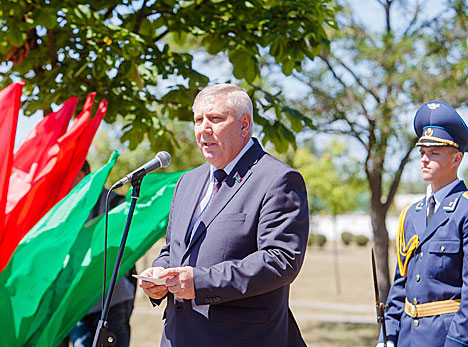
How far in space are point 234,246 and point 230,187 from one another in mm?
265

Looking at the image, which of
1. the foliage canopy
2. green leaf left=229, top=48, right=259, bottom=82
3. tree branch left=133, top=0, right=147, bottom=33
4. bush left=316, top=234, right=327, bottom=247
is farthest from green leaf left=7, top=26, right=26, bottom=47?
bush left=316, top=234, right=327, bottom=247

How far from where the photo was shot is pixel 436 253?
2859mm

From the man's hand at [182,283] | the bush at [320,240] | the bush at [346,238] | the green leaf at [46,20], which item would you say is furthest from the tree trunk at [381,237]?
the bush at [346,238]

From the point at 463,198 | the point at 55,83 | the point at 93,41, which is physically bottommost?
the point at 463,198

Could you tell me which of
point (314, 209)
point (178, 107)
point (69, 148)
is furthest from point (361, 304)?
point (69, 148)

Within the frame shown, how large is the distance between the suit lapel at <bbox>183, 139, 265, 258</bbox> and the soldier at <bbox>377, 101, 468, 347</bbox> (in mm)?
931

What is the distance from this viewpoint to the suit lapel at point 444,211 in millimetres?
2900

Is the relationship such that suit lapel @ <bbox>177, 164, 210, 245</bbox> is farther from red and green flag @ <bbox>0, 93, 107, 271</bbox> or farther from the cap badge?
red and green flag @ <bbox>0, 93, 107, 271</bbox>

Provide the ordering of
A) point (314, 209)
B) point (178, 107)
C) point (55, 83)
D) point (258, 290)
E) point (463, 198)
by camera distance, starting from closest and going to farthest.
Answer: point (258, 290)
point (463, 198)
point (55, 83)
point (178, 107)
point (314, 209)

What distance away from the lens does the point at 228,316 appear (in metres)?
2.32

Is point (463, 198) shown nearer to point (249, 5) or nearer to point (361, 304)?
point (249, 5)

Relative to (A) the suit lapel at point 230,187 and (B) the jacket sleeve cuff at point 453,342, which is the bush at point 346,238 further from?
(A) the suit lapel at point 230,187

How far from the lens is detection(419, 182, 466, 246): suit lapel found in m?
2.90

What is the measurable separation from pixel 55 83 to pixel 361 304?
34.6 ft
